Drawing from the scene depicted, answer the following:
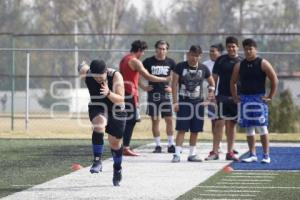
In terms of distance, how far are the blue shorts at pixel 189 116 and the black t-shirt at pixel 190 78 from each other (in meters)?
0.13

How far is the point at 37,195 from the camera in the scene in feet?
35.7

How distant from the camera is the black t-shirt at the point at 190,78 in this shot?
15.0 meters

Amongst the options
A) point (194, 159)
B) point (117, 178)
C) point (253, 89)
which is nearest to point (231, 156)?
point (194, 159)

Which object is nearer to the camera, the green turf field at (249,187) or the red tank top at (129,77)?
the green turf field at (249,187)

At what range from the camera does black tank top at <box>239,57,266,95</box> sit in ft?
47.7

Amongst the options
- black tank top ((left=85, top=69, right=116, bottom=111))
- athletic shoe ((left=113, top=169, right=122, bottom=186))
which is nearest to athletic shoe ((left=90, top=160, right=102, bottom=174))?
athletic shoe ((left=113, top=169, right=122, bottom=186))

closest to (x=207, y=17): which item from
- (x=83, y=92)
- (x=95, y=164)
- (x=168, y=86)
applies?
(x=83, y=92)

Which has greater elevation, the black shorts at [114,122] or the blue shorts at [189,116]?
the black shorts at [114,122]

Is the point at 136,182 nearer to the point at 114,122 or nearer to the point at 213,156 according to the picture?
the point at 114,122

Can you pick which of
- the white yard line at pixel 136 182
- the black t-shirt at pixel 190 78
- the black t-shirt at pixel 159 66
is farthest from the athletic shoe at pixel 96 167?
the black t-shirt at pixel 159 66

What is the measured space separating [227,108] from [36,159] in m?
3.29

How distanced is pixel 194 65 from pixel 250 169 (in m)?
2.16

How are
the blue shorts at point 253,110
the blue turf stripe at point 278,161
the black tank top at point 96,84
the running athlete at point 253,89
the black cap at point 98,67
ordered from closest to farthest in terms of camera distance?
the black cap at point 98,67 → the black tank top at point 96,84 → the blue turf stripe at point 278,161 → the running athlete at point 253,89 → the blue shorts at point 253,110

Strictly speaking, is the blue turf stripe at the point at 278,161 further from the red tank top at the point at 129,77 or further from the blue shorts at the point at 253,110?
the red tank top at the point at 129,77
